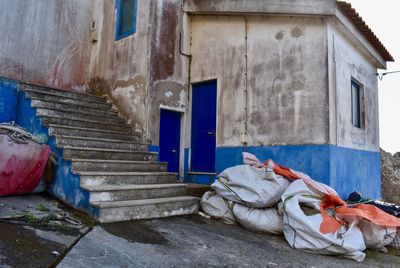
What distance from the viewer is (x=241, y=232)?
439cm

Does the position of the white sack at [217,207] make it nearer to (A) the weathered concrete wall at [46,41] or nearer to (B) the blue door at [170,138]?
(B) the blue door at [170,138]

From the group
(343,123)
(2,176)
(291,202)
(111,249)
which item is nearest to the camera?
(111,249)

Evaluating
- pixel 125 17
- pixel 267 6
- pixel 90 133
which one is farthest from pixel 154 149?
pixel 267 6

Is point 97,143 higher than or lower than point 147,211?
higher

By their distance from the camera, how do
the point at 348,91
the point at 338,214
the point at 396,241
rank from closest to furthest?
the point at 338,214, the point at 396,241, the point at 348,91

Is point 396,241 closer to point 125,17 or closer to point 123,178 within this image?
point 123,178

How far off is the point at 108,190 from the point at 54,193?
1010 millimetres

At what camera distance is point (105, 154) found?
17.7 ft

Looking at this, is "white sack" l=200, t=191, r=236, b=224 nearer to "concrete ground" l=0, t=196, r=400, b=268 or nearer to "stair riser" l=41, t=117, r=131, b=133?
"concrete ground" l=0, t=196, r=400, b=268

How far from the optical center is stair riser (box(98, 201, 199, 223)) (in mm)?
4125

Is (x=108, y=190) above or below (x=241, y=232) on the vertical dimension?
above

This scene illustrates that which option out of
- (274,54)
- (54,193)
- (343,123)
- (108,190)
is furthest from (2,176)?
(343,123)

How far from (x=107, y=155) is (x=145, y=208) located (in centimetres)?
139

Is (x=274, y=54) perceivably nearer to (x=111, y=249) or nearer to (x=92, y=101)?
(x=92, y=101)
